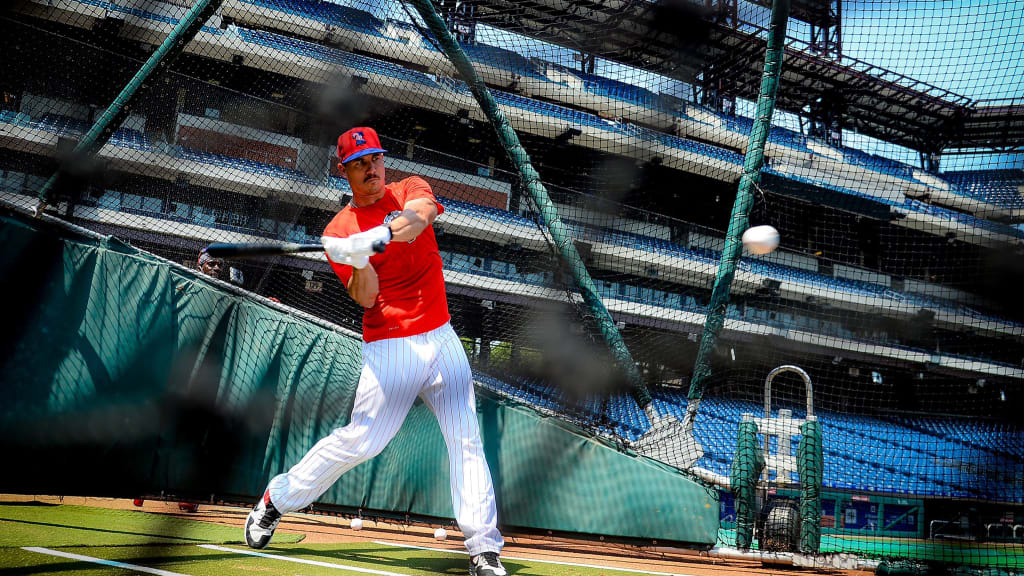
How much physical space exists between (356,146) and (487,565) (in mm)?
1792

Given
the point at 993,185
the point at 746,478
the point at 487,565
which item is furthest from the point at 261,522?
the point at 993,185

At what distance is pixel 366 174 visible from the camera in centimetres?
298

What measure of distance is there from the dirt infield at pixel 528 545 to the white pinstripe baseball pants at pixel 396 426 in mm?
1130

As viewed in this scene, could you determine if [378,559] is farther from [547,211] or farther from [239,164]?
[239,164]

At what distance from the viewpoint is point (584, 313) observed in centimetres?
644

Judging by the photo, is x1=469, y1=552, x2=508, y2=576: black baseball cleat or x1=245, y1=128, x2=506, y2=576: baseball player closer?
x1=469, y1=552, x2=508, y2=576: black baseball cleat

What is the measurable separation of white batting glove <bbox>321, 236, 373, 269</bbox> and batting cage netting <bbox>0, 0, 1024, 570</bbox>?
2228 millimetres

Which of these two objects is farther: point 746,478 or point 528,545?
point 746,478

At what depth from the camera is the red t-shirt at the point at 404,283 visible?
2.92 metres

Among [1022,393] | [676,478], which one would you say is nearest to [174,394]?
[676,478]

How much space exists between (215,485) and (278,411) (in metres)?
0.63

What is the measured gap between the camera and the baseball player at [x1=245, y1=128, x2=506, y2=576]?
2.80 metres

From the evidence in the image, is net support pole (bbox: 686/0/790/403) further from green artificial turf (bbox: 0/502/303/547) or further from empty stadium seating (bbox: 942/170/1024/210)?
empty stadium seating (bbox: 942/170/1024/210)

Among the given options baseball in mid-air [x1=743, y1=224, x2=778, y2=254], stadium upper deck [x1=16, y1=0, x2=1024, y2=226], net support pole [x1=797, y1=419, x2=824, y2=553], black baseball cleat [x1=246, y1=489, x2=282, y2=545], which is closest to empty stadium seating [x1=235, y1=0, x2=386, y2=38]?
stadium upper deck [x1=16, y1=0, x2=1024, y2=226]
